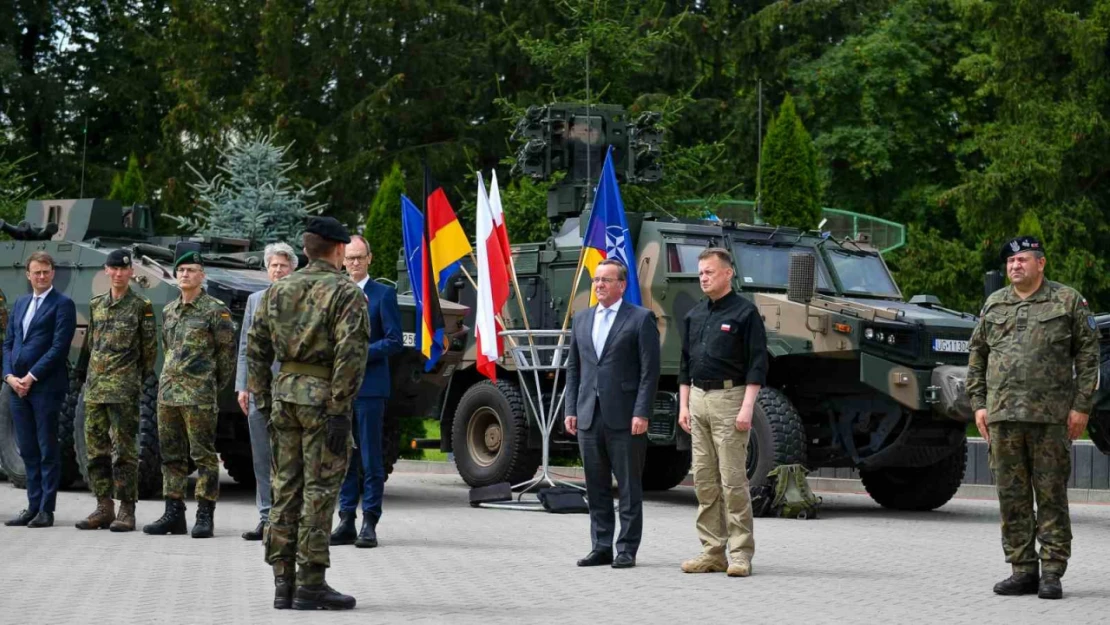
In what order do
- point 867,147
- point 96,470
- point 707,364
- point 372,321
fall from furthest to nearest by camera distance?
1. point 867,147
2. point 96,470
3. point 372,321
4. point 707,364

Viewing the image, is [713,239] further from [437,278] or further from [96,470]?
[96,470]

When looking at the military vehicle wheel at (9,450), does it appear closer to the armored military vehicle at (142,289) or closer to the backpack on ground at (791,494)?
the armored military vehicle at (142,289)

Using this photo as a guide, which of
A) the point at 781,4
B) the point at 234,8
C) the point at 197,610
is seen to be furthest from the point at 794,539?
the point at 234,8

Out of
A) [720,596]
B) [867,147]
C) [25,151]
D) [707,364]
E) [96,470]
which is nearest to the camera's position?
[720,596]

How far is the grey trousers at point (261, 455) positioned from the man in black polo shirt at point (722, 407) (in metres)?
2.55

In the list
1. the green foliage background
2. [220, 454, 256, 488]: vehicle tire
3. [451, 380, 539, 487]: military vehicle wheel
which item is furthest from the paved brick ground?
the green foliage background

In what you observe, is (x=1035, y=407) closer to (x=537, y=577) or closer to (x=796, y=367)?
(x=537, y=577)

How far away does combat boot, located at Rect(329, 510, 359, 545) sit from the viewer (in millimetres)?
10758

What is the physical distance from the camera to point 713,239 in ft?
49.6

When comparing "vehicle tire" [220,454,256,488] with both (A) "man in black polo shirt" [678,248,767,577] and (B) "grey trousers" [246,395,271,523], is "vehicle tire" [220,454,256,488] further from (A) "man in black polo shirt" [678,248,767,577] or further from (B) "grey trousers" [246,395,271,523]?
(A) "man in black polo shirt" [678,248,767,577]

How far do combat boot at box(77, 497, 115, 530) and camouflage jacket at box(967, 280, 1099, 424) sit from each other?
18.7 feet

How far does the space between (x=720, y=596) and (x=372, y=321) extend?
3057 mm

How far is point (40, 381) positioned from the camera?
11625 millimetres

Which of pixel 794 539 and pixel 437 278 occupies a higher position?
pixel 437 278
